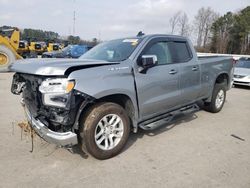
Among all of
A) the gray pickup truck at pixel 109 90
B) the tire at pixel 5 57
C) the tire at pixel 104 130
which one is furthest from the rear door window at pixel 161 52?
the tire at pixel 5 57

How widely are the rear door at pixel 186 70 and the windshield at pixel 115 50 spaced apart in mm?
949

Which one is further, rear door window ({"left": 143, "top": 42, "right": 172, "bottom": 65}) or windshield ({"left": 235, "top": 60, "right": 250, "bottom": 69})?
windshield ({"left": 235, "top": 60, "right": 250, "bottom": 69})

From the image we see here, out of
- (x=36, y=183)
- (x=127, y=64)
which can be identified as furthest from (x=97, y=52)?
(x=36, y=183)

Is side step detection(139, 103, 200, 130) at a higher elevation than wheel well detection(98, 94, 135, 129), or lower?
lower

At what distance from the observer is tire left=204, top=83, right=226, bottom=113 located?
6207 mm

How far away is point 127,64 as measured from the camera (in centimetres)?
385

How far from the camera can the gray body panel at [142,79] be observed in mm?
3299

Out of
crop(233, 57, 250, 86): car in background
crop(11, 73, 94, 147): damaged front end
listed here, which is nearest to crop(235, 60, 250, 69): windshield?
crop(233, 57, 250, 86): car in background

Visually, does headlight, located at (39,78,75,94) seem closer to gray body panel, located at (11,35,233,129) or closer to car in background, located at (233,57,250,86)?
gray body panel, located at (11,35,233,129)

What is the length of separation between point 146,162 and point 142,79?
51.1 inches

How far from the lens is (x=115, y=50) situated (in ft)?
14.7

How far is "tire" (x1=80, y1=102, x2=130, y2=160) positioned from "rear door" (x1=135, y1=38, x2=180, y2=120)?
487 millimetres

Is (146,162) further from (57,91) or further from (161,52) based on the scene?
(161,52)

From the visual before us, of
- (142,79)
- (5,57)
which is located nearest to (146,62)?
(142,79)
